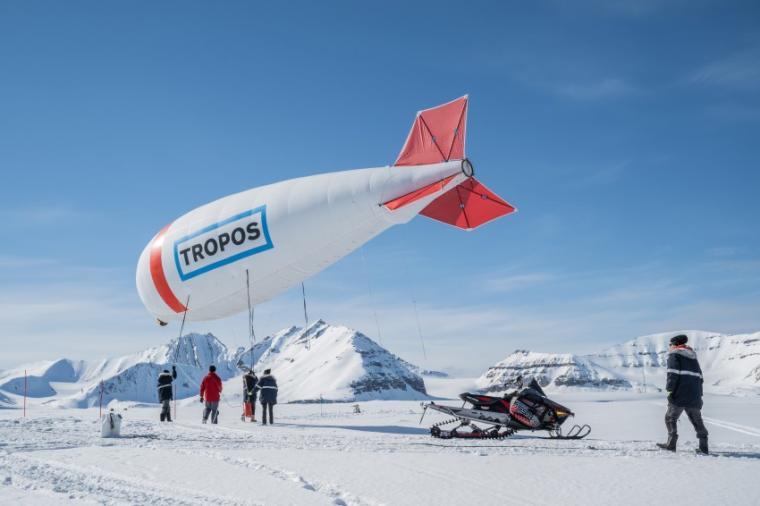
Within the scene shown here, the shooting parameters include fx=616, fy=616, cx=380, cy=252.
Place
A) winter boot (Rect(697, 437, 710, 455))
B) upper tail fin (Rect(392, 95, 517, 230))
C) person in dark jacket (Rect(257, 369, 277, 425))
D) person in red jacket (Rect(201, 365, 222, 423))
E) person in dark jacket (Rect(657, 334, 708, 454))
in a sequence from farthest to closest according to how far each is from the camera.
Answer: person in red jacket (Rect(201, 365, 222, 423)) < person in dark jacket (Rect(257, 369, 277, 425)) < upper tail fin (Rect(392, 95, 517, 230)) < person in dark jacket (Rect(657, 334, 708, 454)) < winter boot (Rect(697, 437, 710, 455))

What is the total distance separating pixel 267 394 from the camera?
1808 centimetres

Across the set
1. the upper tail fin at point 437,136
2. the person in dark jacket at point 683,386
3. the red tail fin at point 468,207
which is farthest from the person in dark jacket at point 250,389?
the person in dark jacket at point 683,386

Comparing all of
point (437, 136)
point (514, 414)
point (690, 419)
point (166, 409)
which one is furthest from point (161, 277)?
point (690, 419)

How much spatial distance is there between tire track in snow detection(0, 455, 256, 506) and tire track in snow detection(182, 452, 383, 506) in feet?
3.03

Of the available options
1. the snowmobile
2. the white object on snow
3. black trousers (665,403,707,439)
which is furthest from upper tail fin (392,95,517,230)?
the white object on snow

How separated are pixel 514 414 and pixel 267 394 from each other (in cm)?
831

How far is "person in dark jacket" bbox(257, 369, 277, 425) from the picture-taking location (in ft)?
58.6

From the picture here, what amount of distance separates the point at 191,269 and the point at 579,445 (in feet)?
41.9

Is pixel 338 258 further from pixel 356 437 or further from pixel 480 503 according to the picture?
pixel 480 503

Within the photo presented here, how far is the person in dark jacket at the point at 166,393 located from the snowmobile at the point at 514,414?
9500 mm

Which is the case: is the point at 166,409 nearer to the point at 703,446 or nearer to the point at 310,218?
the point at 310,218

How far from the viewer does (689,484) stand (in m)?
7.09

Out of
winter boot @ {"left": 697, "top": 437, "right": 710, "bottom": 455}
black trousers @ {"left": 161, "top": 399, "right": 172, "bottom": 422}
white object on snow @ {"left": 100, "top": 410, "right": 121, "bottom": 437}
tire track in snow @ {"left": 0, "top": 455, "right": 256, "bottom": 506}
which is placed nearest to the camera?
tire track in snow @ {"left": 0, "top": 455, "right": 256, "bottom": 506}

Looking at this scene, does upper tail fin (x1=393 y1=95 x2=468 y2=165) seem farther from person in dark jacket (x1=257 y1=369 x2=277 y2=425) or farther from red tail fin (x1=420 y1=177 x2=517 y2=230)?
person in dark jacket (x1=257 y1=369 x2=277 y2=425)
